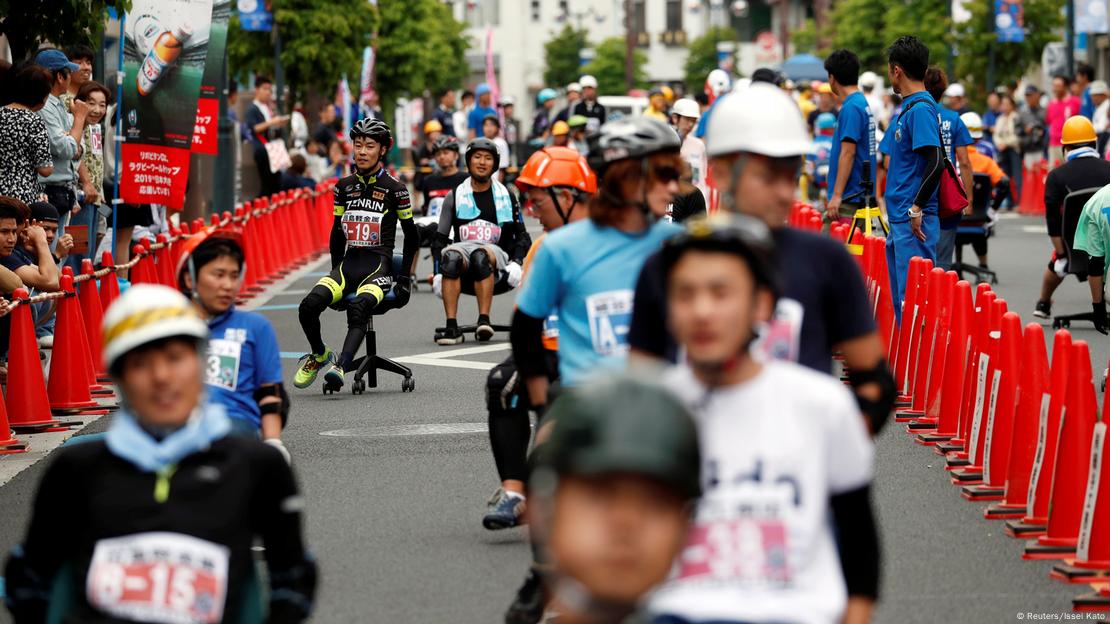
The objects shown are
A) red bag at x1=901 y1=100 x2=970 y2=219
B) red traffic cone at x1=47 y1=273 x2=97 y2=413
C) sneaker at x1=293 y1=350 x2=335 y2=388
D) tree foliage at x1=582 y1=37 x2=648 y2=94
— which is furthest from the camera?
tree foliage at x1=582 y1=37 x2=648 y2=94

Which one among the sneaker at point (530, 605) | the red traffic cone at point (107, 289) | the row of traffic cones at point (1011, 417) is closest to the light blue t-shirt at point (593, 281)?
the sneaker at point (530, 605)

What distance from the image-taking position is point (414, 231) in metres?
14.1

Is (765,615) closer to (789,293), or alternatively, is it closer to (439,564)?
(789,293)

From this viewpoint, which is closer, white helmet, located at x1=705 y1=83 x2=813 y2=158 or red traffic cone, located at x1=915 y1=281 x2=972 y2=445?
white helmet, located at x1=705 y1=83 x2=813 y2=158

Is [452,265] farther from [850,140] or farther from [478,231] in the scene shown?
[850,140]

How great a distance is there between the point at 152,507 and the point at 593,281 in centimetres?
221

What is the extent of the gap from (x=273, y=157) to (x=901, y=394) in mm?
17766

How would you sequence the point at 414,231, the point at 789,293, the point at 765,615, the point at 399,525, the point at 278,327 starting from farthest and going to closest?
the point at 278,327 → the point at 414,231 → the point at 399,525 → the point at 789,293 → the point at 765,615

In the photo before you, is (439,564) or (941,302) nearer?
(439,564)

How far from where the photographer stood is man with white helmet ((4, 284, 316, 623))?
437 centimetres

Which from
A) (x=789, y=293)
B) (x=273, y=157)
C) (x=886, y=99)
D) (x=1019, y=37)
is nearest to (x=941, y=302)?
(x=789, y=293)

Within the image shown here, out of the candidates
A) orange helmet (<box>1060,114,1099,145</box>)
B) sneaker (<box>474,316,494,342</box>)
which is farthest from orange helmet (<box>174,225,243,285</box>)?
orange helmet (<box>1060,114,1099,145</box>)

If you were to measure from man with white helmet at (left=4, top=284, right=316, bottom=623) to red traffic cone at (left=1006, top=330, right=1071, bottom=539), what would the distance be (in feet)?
15.0

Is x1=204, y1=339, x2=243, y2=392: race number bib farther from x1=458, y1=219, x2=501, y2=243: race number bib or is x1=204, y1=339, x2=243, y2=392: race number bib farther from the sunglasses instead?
x1=458, y1=219, x2=501, y2=243: race number bib
